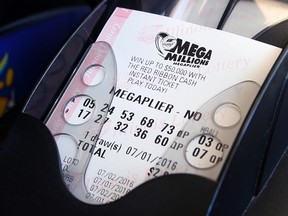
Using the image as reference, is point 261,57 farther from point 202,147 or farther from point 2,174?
point 2,174

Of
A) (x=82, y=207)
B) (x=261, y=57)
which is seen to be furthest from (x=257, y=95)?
(x=82, y=207)

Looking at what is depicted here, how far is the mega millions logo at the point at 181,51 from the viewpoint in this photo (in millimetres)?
438

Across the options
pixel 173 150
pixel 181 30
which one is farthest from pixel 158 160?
pixel 181 30

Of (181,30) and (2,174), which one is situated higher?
(181,30)

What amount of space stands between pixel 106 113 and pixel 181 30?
0.10m

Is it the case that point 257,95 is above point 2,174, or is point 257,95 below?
above

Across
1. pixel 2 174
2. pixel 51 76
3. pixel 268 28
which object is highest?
pixel 268 28

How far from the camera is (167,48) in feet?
1.49

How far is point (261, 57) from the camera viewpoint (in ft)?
1.39

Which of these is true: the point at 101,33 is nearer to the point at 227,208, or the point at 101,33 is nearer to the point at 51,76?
the point at 51,76

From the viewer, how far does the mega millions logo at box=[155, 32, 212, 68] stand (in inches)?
17.2

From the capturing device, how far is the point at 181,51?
447mm

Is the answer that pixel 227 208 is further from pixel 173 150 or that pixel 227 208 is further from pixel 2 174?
pixel 2 174

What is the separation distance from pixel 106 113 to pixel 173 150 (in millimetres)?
73
